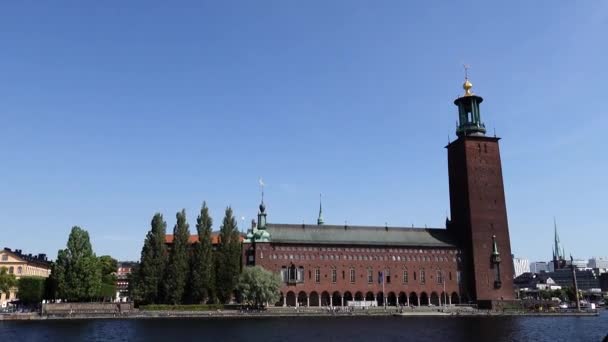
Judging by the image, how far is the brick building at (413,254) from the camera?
84.6 m

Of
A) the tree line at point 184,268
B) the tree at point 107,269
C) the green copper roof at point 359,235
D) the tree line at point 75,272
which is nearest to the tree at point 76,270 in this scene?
the tree line at point 75,272

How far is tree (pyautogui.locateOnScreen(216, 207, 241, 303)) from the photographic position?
73562 mm

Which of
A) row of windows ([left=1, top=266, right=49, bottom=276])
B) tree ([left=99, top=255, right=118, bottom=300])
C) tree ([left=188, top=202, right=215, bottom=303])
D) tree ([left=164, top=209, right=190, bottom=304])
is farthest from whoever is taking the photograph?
tree ([left=99, top=255, right=118, bottom=300])

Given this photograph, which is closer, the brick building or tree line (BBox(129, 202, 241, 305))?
tree line (BBox(129, 202, 241, 305))

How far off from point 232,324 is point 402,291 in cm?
3976

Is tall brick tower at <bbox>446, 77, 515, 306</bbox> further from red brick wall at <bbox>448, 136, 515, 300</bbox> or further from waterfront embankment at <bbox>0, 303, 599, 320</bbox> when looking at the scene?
waterfront embankment at <bbox>0, 303, 599, 320</bbox>

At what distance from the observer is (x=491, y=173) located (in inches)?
3524

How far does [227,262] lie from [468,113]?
4759cm

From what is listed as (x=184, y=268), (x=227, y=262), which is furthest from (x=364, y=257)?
(x=184, y=268)

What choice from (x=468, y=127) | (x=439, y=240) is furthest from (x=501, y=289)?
(x=468, y=127)

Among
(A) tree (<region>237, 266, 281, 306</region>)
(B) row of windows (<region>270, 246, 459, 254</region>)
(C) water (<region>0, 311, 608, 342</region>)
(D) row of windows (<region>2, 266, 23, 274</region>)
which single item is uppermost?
(B) row of windows (<region>270, 246, 459, 254</region>)

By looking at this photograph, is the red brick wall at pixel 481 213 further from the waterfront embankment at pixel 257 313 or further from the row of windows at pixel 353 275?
the waterfront embankment at pixel 257 313

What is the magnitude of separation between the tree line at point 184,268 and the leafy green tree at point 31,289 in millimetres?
19532

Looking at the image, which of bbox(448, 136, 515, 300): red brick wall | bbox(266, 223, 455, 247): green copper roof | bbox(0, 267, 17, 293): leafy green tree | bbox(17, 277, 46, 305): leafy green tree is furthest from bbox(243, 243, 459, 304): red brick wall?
bbox(0, 267, 17, 293): leafy green tree
